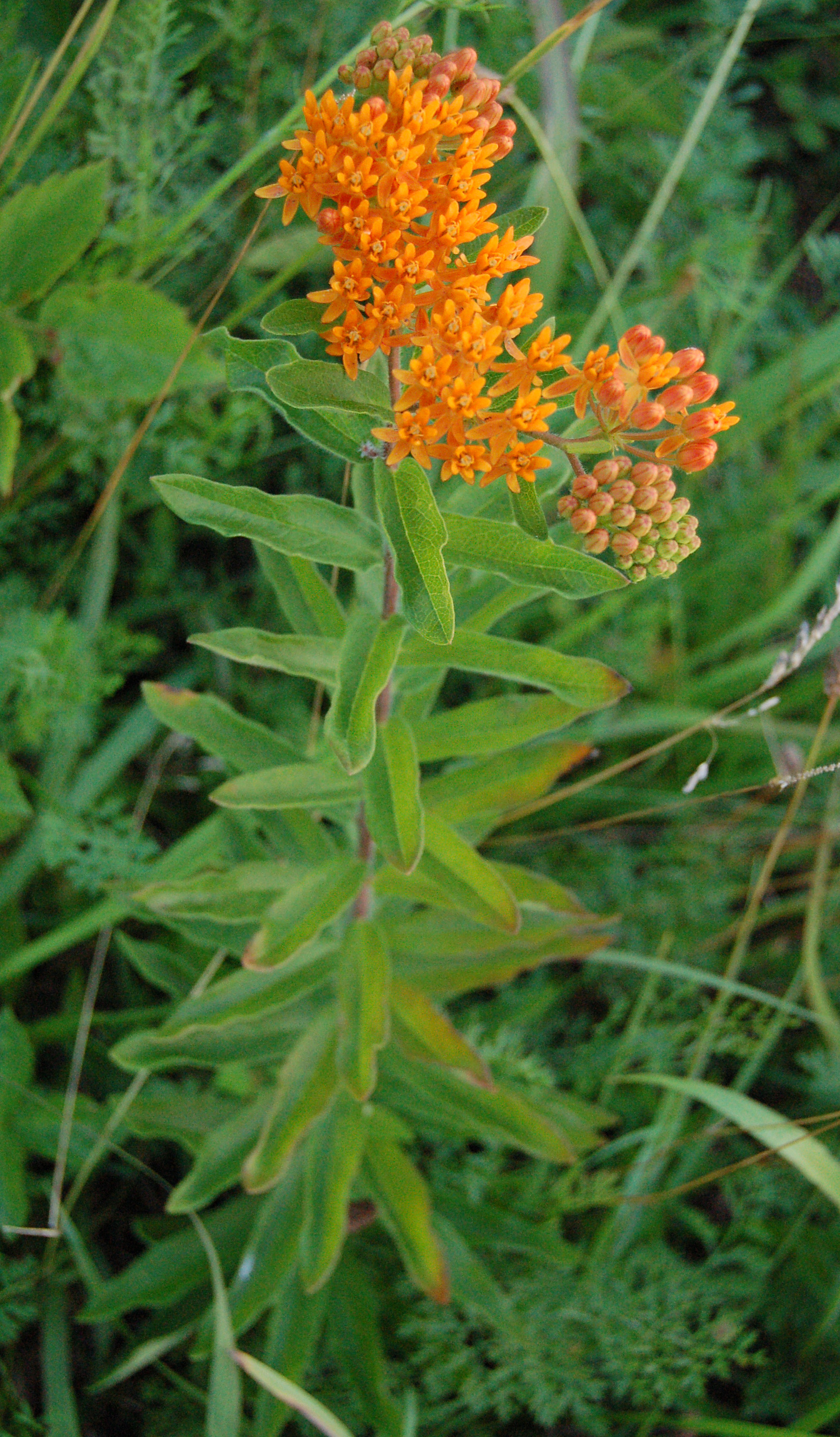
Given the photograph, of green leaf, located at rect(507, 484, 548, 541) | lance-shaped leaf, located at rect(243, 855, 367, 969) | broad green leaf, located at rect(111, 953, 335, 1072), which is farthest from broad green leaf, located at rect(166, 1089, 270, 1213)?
green leaf, located at rect(507, 484, 548, 541)

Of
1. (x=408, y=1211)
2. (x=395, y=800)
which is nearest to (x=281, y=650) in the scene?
(x=395, y=800)

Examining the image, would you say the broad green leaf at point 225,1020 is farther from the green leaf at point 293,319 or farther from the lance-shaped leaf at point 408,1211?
the green leaf at point 293,319

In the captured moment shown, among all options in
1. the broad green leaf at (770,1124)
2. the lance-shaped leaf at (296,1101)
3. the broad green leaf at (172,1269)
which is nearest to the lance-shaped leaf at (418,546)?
the lance-shaped leaf at (296,1101)

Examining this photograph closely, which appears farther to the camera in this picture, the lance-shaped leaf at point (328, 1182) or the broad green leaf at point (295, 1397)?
the lance-shaped leaf at point (328, 1182)

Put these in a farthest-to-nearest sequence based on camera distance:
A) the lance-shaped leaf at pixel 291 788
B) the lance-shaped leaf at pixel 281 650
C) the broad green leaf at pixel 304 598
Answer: the broad green leaf at pixel 304 598, the lance-shaped leaf at pixel 291 788, the lance-shaped leaf at pixel 281 650

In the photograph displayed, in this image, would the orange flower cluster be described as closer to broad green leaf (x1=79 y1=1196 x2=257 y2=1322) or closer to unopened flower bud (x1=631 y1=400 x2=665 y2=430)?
unopened flower bud (x1=631 y1=400 x2=665 y2=430)

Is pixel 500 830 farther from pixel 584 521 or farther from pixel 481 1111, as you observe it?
pixel 584 521

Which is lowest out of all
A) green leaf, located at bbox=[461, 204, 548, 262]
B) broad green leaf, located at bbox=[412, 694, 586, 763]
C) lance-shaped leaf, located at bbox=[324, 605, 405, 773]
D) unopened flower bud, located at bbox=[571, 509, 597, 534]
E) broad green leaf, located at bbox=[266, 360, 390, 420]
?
broad green leaf, located at bbox=[412, 694, 586, 763]
